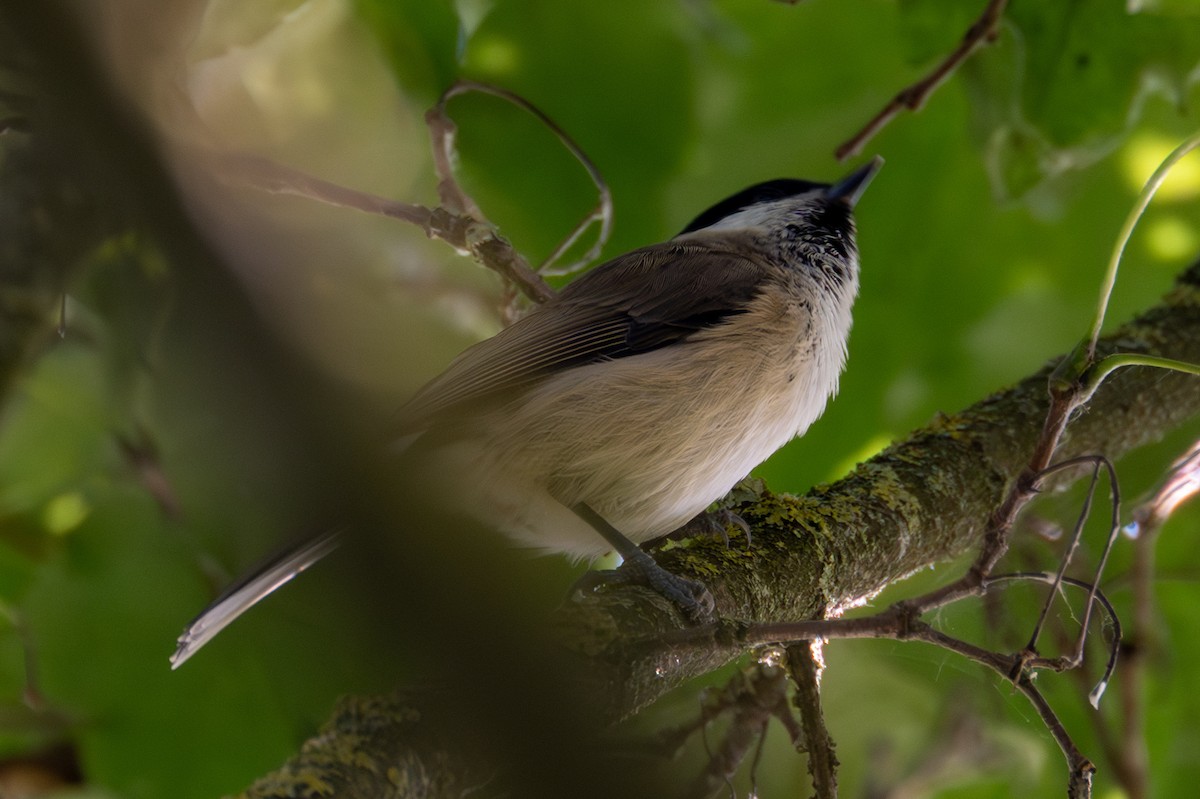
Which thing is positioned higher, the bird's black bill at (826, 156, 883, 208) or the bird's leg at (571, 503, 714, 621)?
the bird's black bill at (826, 156, 883, 208)

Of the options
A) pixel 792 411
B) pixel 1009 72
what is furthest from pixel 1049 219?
pixel 792 411

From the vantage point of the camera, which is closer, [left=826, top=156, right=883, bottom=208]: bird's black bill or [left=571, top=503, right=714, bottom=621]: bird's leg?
[left=571, top=503, right=714, bottom=621]: bird's leg

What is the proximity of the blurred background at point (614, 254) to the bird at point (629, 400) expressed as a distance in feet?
0.67

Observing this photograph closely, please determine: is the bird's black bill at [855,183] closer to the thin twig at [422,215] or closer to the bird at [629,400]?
the bird at [629,400]

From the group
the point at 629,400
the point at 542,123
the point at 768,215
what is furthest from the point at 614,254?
the point at 629,400

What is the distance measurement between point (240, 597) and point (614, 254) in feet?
5.10

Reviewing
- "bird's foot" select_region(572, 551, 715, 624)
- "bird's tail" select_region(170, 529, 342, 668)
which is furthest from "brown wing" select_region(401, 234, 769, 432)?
"bird's foot" select_region(572, 551, 715, 624)

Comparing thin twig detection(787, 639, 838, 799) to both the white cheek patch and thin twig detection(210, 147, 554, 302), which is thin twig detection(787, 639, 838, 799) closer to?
thin twig detection(210, 147, 554, 302)

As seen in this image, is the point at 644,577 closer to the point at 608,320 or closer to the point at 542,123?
the point at 608,320

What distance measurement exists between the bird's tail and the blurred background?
2.5 inches

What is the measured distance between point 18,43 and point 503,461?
1943 mm

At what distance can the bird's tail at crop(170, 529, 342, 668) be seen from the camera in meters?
2.07

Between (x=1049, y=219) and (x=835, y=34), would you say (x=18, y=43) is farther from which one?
(x=1049, y=219)

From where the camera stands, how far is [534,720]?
719mm
